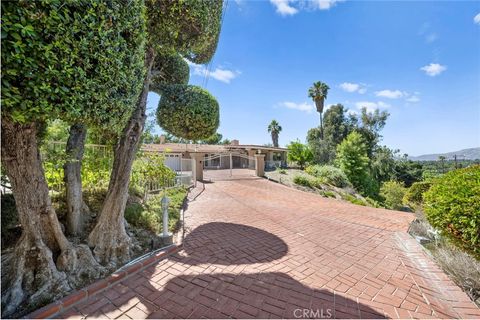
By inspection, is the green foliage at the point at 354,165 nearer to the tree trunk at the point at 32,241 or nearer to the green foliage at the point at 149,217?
the green foliage at the point at 149,217

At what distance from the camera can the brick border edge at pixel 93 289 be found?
2413 mm

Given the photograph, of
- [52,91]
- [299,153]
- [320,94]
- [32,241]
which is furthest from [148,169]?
[320,94]

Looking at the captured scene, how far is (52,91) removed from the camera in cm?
209

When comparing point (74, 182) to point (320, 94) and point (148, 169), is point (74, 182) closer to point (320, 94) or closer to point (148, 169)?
point (148, 169)

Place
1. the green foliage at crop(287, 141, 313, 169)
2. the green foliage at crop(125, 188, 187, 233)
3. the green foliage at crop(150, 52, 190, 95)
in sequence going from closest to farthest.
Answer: the green foliage at crop(125, 188, 187, 233) < the green foliage at crop(150, 52, 190, 95) < the green foliage at crop(287, 141, 313, 169)

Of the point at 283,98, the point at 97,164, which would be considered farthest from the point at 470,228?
the point at 283,98

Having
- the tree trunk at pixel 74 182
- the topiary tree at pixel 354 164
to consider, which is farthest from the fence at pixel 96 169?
Answer: the topiary tree at pixel 354 164

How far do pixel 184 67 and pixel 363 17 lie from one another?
6358mm

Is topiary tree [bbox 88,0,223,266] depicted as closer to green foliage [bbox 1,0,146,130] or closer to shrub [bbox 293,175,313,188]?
green foliage [bbox 1,0,146,130]

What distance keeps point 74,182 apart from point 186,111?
8.64 ft

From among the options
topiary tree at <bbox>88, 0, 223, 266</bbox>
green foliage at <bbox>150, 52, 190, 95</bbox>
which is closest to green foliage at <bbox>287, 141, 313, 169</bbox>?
green foliage at <bbox>150, 52, 190, 95</bbox>

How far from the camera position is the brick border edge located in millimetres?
2413

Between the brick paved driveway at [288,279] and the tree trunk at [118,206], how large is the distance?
0.73 m

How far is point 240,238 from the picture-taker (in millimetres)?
4812
